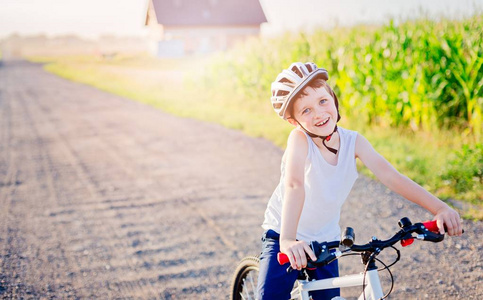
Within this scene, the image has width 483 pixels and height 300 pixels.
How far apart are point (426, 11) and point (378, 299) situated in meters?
8.33

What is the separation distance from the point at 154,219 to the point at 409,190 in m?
3.98

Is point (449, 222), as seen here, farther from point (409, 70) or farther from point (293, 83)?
point (409, 70)

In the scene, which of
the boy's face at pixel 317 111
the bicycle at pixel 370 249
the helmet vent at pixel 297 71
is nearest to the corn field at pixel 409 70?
the boy's face at pixel 317 111

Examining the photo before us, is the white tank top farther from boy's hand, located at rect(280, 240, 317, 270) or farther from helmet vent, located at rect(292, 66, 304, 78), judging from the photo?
boy's hand, located at rect(280, 240, 317, 270)

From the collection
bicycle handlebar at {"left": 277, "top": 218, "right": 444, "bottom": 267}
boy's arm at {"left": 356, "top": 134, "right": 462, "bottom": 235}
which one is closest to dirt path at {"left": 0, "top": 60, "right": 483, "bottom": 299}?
boy's arm at {"left": 356, "top": 134, "right": 462, "bottom": 235}

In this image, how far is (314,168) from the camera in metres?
2.39

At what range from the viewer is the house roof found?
4481 centimetres

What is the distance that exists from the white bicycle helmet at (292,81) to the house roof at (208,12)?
43.9 meters

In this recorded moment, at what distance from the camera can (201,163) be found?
8430 millimetres

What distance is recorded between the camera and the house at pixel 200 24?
148 feet

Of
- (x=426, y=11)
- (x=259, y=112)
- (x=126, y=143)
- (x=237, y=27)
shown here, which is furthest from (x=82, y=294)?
(x=237, y=27)

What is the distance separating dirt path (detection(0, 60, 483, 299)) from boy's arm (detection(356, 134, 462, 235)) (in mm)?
1803

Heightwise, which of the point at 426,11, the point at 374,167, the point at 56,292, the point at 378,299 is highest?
the point at 426,11

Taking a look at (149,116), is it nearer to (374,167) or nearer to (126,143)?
(126,143)
